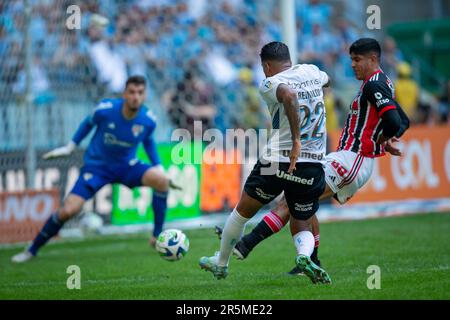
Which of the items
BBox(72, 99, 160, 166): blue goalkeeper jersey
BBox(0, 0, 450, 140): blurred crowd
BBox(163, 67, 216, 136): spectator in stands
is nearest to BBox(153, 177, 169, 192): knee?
BBox(72, 99, 160, 166): blue goalkeeper jersey

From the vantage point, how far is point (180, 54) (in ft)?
62.5

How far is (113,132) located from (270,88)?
4.84 metres

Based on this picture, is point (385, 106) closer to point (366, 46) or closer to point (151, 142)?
point (366, 46)

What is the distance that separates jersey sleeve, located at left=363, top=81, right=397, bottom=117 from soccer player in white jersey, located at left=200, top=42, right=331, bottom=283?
71 centimetres

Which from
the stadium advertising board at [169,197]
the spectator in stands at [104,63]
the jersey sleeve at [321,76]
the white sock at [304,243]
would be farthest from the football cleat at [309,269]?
the spectator in stands at [104,63]

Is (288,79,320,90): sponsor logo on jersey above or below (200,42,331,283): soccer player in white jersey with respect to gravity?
above

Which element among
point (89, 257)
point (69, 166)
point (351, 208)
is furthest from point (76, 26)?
point (351, 208)

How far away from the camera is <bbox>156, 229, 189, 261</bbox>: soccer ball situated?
31.8 ft

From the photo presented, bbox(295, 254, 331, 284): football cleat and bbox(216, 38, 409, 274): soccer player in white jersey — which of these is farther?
bbox(216, 38, 409, 274): soccer player in white jersey

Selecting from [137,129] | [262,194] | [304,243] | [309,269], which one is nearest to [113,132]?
[137,129]
